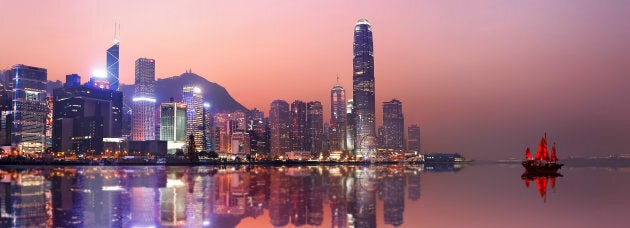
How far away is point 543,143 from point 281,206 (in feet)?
362

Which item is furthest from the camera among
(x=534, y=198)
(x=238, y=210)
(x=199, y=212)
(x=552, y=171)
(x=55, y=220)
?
(x=552, y=171)

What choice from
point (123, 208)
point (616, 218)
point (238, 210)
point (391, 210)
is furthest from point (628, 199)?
point (123, 208)

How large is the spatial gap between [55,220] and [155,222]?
15.4 feet

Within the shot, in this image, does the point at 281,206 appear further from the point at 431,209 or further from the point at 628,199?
the point at 628,199

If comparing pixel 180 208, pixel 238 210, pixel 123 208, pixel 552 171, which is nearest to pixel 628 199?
pixel 238 210

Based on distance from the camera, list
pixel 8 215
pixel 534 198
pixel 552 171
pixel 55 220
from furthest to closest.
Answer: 1. pixel 552 171
2. pixel 534 198
3. pixel 8 215
4. pixel 55 220

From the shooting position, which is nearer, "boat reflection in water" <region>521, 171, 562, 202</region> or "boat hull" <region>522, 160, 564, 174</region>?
"boat reflection in water" <region>521, 171, 562, 202</region>

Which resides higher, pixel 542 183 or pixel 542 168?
pixel 542 183

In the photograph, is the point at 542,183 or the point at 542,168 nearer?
the point at 542,183

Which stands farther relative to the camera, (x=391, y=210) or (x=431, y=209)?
(x=431, y=209)

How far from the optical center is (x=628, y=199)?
4756 cm

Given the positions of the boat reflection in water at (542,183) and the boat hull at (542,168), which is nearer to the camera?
the boat reflection in water at (542,183)

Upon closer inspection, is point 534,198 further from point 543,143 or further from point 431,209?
point 543,143

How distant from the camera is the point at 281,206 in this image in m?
35.3
